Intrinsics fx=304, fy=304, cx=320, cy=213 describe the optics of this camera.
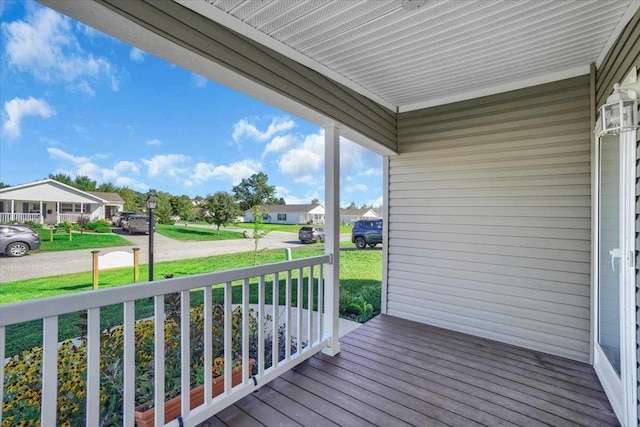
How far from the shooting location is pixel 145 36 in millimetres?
1483

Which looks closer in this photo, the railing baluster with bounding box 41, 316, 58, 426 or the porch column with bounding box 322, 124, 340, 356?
the railing baluster with bounding box 41, 316, 58, 426

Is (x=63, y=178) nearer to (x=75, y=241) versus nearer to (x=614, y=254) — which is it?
(x=75, y=241)

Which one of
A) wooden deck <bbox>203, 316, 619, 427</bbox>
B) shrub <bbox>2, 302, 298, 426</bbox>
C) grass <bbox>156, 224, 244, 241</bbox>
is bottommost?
wooden deck <bbox>203, 316, 619, 427</bbox>

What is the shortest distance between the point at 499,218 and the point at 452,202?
0.47 meters

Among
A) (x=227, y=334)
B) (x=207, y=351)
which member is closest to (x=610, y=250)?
(x=227, y=334)

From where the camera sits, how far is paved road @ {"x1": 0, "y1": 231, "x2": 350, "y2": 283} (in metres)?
1.25

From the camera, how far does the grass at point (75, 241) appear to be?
1313 millimetres

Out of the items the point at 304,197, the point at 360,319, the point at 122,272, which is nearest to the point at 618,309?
the point at 360,319

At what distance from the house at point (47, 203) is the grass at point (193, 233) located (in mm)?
435

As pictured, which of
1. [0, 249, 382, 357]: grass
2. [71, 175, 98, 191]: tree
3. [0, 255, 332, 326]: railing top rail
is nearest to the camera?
[0, 255, 332, 326]: railing top rail

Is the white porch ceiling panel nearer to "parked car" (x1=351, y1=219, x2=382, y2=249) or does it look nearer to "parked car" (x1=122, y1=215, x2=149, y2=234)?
"parked car" (x1=122, y1=215, x2=149, y2=234)

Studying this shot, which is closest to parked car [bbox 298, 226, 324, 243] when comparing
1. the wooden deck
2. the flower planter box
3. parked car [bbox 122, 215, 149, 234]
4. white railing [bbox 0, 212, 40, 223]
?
the wooden deck

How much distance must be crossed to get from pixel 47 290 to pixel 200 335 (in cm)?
109

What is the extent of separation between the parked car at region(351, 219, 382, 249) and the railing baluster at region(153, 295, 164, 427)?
3.13 metres
